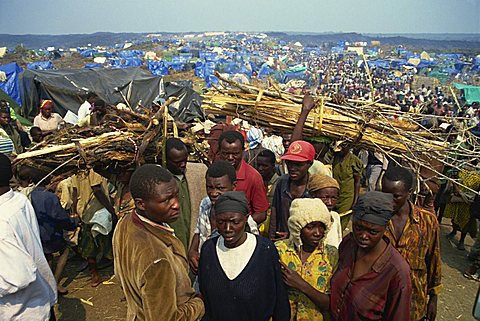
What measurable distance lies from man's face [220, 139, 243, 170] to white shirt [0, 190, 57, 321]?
4.93 feet

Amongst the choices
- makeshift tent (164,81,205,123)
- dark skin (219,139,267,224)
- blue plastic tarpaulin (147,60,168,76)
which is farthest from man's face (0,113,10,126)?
blue plastic tarpaulin (147,60,168,76)

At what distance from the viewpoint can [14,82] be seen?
12.2m

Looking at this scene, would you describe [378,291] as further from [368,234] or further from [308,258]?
[308,258]

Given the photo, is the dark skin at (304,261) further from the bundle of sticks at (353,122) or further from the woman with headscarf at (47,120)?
the woman with headscarf at (47,120)

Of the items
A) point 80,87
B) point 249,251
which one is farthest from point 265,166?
point 80,87

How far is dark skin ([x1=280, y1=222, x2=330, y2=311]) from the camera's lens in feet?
7.32

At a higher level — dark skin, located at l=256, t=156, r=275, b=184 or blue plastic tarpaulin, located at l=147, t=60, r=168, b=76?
dark skin, located at l=256, t=156, r=275, b=184

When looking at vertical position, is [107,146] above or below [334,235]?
above

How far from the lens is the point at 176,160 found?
331 centimetres

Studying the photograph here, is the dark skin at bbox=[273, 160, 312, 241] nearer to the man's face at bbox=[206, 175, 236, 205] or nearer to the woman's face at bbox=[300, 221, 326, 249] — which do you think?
the man's face at bbox=[206, 175, 236, 205]

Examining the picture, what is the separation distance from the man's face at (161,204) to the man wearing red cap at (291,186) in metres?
1.27

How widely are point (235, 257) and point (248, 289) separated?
0.61ft

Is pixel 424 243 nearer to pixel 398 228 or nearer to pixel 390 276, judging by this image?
pixel 398 228

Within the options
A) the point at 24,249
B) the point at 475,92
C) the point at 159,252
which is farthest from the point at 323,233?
the point at 475,92
